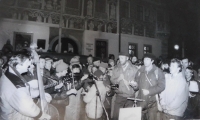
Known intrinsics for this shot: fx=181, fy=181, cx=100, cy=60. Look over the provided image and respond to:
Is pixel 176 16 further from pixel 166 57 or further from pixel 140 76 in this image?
pixel 140 76

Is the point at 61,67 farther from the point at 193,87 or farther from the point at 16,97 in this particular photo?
the point at 193,87

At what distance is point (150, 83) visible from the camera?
3041mm

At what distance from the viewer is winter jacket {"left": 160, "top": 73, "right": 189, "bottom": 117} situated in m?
2.98

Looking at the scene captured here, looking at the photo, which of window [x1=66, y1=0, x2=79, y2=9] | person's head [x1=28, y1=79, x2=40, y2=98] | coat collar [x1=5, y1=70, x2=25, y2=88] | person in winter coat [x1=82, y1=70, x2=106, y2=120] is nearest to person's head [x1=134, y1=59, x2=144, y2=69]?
person in winter coat [x1=82, y1=70, x2=106, y2=120]

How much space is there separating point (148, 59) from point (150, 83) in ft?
1.54

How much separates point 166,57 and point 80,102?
191 cm

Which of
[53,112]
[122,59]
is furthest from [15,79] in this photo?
[122,59]

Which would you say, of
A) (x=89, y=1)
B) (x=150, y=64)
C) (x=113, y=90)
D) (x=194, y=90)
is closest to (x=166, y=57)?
(x=150, y=64)

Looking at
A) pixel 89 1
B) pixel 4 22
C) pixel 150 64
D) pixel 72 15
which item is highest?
pixel 89 1

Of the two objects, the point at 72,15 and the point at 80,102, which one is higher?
the point at 72,15

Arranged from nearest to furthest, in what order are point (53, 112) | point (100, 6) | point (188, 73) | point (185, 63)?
1. point (53, 112)
2. point (100, 6)
3. point (188, 73)
4. point (185, 63)

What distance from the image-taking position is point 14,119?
2080 millimetres

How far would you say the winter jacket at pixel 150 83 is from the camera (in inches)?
119

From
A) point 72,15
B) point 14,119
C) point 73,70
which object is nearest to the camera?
point 14,119
